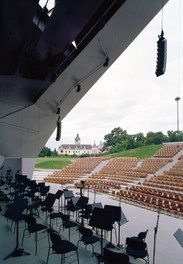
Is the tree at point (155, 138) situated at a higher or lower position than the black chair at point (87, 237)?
higher

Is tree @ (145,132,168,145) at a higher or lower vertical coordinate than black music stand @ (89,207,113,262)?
higher

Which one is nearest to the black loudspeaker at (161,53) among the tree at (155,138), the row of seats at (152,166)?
the row of seats at (152,166)

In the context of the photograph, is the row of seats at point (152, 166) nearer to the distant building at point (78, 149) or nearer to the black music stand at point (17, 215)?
the black music stand at point (17, 215)

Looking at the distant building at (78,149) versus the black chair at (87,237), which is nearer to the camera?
the black chair at (87,237)

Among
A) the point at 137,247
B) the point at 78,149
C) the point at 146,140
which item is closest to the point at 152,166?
the point at 137,247

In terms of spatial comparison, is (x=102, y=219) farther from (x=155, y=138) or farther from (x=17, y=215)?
(x=155, y=138)

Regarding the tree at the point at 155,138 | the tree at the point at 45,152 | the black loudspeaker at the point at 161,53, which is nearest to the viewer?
the black loudspeaker at the point at 161,53

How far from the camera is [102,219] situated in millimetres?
5238

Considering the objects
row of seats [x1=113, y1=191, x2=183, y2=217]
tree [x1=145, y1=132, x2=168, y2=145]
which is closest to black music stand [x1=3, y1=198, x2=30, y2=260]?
row of seats [x1=113, y1=191, x2=183, y2=217]

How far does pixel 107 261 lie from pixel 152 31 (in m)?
6.30

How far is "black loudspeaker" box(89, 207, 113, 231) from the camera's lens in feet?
16.8

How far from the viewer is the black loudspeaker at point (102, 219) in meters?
5.13

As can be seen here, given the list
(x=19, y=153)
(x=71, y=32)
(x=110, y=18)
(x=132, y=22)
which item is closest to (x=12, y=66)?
(x=71, y=32)

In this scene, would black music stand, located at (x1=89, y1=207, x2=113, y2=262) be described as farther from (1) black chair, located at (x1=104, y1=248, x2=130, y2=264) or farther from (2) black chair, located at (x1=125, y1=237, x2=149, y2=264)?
(1) black chair, located at (x1=104, y1=248, x2=130, y2=264)
